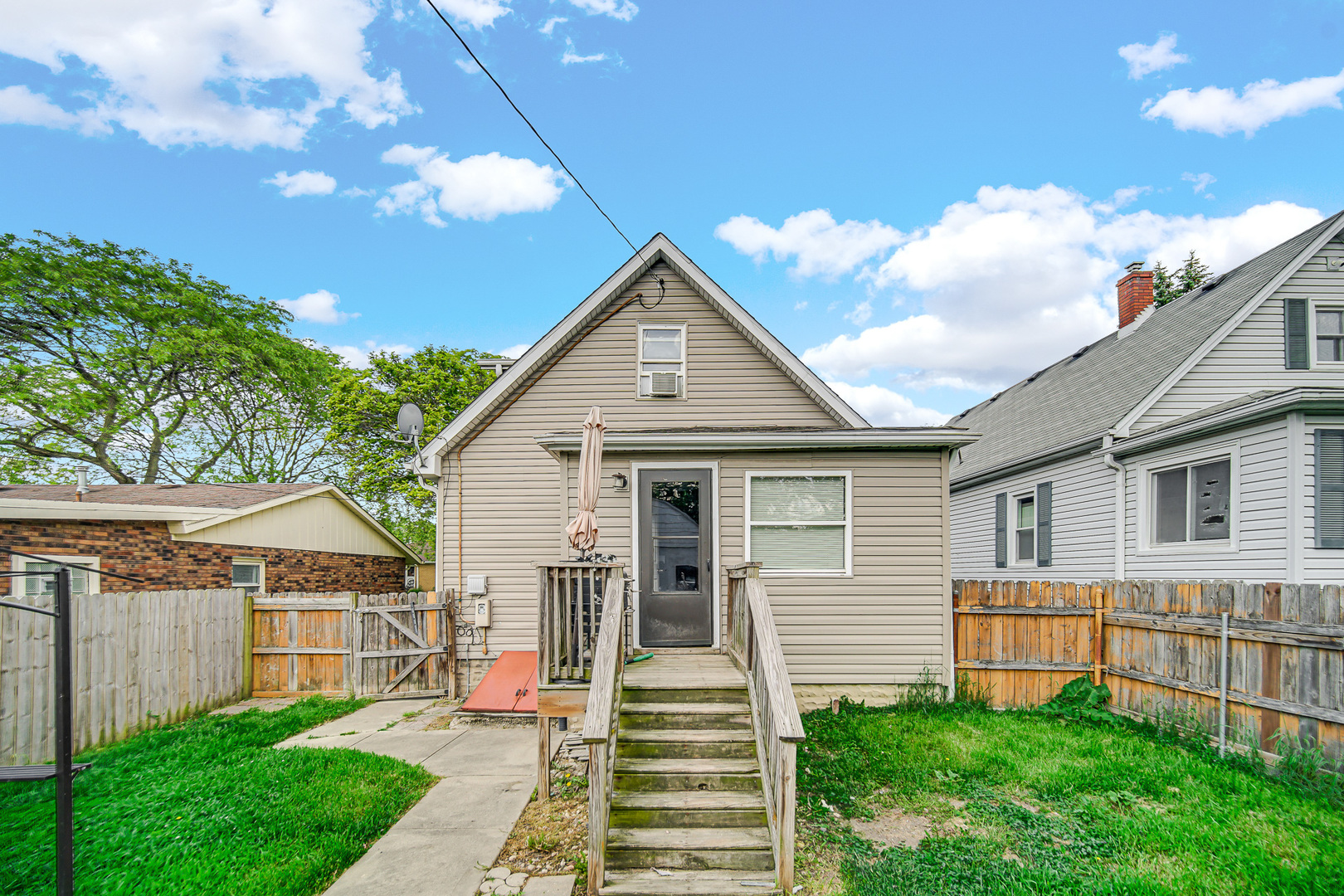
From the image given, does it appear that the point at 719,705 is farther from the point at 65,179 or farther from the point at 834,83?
the point at 65,179

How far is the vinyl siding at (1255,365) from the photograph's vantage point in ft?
31.8

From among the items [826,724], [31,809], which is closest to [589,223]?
[826,724]

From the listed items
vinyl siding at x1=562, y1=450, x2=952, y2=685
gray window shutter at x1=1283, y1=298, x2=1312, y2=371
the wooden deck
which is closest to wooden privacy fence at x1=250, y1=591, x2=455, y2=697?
vinyl siding at x1=562, y1=450, x2=952, y2=685

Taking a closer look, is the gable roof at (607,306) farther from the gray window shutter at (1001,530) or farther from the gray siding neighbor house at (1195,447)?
the gray window shutter at (1001,530)

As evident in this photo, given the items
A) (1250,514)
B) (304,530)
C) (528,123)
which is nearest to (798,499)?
(528,123)

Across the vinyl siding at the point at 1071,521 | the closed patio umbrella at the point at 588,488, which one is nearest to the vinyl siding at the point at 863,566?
the closed patio umbrella at the point at 588,488

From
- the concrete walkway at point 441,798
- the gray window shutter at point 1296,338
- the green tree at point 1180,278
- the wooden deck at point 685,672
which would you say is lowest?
the concrete walkway at point 441,798

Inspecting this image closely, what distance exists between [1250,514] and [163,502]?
665 inches

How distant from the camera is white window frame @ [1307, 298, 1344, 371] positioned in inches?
382

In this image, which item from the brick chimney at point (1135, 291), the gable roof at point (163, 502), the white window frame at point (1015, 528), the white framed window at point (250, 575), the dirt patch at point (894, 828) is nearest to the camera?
the dirt patch at point (894, 828)

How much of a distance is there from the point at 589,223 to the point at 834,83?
177 inches

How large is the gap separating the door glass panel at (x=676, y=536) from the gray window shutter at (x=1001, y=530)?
806 cm

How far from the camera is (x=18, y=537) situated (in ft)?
28.1

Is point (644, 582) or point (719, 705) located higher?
point (644, 582)
